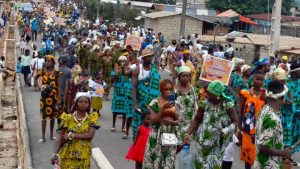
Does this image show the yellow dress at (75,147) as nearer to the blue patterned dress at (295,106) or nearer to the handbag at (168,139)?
the handbag at (168,139)

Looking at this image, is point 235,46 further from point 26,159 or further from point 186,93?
point 186,93

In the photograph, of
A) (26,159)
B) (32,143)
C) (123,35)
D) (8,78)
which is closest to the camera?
(26,159)

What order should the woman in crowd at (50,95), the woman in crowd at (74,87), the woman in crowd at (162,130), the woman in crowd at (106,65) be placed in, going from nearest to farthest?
the woman in crowd at (162,130) → the woman in crowd at (74,87) → the woman in crowd at (50,95) → the woman in crowd at (106,65)

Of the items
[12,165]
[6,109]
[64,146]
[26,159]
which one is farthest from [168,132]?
[6,109]

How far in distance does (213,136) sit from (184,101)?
1.06 meters

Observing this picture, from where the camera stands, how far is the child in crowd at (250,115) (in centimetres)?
877

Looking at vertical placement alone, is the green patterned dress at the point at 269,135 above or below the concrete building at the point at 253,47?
above

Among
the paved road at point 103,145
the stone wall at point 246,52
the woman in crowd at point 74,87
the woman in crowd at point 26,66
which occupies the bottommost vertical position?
the paved road at point 103,145

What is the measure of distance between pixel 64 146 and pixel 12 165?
21.0 ft

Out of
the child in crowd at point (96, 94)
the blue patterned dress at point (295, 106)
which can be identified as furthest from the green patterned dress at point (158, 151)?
the child in crowd at point (96, 94)

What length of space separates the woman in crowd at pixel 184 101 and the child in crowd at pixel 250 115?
978 mm

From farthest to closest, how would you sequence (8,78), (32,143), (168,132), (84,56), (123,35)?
(123,35), (8,78), (84,56), (32,143), (168,132)

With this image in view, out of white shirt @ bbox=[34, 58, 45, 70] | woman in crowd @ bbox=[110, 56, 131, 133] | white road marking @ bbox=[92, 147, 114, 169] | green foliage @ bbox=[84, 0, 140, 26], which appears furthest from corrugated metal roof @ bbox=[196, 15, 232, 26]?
white road marking @ bbox=[92, 147, 114, 169]

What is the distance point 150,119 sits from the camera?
8016mm
